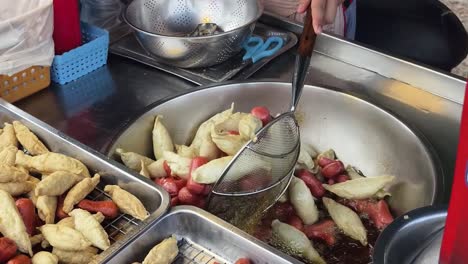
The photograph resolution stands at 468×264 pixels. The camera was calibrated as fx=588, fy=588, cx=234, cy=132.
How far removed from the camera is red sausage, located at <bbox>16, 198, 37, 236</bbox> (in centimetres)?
104

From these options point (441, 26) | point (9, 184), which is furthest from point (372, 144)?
point (9, 184)

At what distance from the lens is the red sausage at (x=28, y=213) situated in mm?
1036

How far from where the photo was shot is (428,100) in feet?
5.00

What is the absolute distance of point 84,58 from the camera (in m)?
1.63

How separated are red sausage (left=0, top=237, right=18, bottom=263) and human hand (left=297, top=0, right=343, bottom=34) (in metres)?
0.78

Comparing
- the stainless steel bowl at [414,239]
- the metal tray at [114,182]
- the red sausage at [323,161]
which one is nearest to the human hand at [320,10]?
the red sausage at [323,161]

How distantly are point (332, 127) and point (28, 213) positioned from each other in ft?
2.66

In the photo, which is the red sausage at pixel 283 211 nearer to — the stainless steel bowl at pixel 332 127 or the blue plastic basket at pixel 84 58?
the stainless steel bowl at pixel 332 127

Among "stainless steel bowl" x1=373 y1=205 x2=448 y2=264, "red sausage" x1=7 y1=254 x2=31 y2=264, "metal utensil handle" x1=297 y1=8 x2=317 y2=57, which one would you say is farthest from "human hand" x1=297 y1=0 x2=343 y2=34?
"red sausage" x1=7 y1=254 x2=31 y2=264

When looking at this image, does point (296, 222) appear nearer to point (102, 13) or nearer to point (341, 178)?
point (341, 178)

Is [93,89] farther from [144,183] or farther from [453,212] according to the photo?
[453,212]

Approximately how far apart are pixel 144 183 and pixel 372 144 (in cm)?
65

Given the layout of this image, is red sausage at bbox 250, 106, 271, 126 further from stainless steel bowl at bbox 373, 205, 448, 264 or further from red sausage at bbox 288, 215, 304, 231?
stainless steel bowl at bbox 373, 205, 448, 264

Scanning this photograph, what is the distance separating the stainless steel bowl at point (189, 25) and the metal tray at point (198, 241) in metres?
0.66
